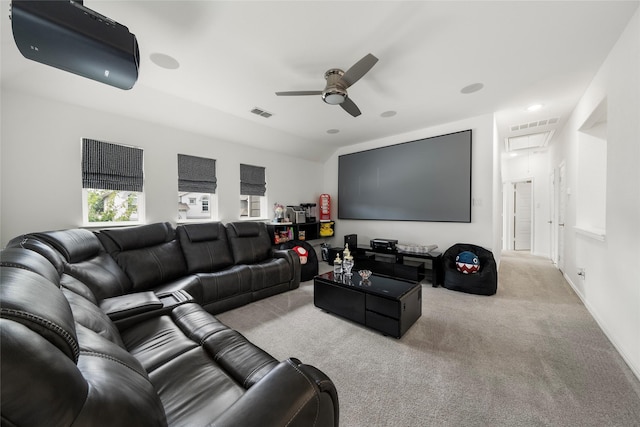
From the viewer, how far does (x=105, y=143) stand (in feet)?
10.1

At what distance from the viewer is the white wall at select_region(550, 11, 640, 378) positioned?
1858 mm

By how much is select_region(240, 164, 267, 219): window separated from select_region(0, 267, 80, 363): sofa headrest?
3.98m

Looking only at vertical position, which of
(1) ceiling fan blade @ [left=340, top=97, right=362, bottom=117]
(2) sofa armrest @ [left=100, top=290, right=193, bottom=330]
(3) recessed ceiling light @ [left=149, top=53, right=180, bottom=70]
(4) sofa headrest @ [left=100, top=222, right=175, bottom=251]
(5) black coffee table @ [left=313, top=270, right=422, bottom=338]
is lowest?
(5) black coffee table @ [left=313, top=270, right=422, bottom=338]

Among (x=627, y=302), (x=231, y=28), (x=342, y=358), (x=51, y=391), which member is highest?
(x=231, y=28)

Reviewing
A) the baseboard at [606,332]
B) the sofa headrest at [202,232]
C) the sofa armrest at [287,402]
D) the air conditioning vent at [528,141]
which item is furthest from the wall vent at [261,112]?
the air conditioning vent at [528,141]

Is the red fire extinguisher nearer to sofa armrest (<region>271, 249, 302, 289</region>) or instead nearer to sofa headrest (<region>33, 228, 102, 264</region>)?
sofa armrest (<region>271, 249, 302, 289</region>)

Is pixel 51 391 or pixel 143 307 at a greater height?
pixel 51 391

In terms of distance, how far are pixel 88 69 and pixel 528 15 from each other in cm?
318

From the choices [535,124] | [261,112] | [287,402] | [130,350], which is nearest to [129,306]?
[130,350]

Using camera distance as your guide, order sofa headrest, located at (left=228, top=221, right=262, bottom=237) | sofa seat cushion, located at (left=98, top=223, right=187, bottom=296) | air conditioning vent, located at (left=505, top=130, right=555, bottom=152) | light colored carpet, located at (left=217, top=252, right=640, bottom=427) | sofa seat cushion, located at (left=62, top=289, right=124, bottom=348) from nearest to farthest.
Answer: sofa seat cushion, located at (left=62, top=289, right=124, bottom=348)
light colored carpet, located at (left=217, top=252, right=640, bottom=427)
sofa seat cushion, located at (left=98, top=223, right=187, bottom=296)
sofa headrest, located at (left=228, top=221, right=262, bottom=237)
air conditioning vent, located at (left=505, top=130, right=555, bottom=152)

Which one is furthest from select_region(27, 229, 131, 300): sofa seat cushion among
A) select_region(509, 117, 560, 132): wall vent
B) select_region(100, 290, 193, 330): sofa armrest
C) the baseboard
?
select_region(509, 117, 560, 132): wall vent

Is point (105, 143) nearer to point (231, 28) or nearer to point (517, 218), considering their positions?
point (231, 28)

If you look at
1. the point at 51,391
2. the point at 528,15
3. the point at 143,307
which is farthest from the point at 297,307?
the point at 528,15

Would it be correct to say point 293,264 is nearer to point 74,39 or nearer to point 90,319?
point 90,319
